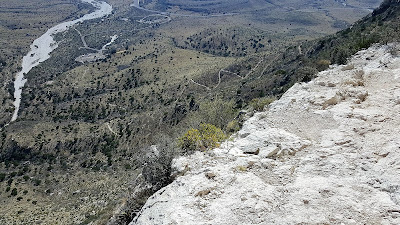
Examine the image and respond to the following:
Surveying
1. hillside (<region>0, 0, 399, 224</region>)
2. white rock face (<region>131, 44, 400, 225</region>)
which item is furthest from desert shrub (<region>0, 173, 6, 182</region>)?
white rock face (<region>131, 44, 400, 225</region>)

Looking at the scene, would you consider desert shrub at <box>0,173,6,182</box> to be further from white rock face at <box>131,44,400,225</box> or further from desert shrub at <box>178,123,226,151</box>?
white rock face at <box>131,44,400,225</box>

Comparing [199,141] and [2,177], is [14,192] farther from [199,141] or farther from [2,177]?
[199,141]

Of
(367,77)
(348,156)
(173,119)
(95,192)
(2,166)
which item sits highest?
(367,77)

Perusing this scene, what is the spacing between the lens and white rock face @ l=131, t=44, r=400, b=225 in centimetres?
831

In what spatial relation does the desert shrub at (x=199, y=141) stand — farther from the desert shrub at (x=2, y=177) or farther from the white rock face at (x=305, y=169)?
the desert shrub at (x=2, y=177)

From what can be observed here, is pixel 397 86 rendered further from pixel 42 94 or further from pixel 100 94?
pixel 42 94

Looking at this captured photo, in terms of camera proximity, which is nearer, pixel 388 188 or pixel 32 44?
pixel 388 188

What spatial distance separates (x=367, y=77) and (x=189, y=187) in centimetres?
1248

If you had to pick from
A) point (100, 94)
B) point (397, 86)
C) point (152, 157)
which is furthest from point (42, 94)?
point (397, 86)

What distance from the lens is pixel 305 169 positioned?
10.2m

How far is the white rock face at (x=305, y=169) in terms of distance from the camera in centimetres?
831

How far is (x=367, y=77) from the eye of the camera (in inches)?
621

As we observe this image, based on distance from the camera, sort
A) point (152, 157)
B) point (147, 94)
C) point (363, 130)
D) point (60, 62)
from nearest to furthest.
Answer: point (363, 130)
point (152, 157)
point (147, 94)
point (60, 62)

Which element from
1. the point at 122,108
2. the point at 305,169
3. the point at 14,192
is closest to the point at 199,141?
the point at 305,169
